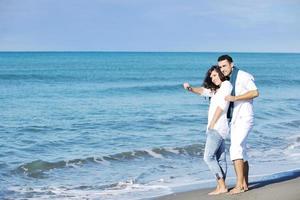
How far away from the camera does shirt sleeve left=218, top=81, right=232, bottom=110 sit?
7.50 metres

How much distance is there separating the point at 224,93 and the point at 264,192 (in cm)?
135

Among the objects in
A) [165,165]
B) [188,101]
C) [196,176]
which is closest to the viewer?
[196,176]

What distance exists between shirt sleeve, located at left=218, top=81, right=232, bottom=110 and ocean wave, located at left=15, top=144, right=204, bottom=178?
185 inches

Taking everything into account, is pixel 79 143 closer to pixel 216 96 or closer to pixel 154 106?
pixel 216 96

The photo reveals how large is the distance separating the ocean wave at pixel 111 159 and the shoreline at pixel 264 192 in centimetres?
361

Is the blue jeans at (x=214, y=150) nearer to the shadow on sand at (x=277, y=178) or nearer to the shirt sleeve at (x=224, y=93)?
the shirt sleeve at (x=224, y=93)

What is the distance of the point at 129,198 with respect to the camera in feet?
29.2

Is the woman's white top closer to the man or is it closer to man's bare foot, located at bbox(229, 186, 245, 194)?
the man

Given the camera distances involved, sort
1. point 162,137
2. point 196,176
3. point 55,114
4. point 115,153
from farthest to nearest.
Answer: point 55,114, point 162,137, point 115,153, point 196,176

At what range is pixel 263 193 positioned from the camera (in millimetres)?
7746

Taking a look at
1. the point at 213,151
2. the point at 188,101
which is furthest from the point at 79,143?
the point at 188,101

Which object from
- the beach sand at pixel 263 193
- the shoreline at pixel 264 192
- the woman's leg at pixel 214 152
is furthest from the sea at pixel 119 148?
the woman's leg at pixel 214 152

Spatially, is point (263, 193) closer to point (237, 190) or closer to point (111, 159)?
point (237, 190)

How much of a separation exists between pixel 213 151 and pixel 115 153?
18.9 feet
